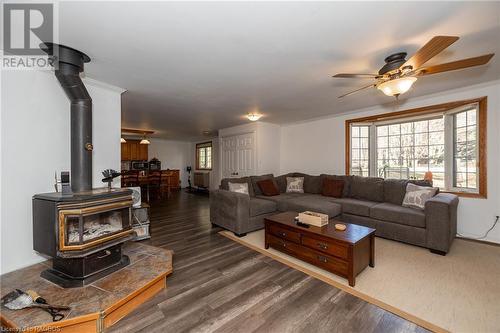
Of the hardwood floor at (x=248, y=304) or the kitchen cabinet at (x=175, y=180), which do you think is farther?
the kitchen cabinet at (x=175, y=180)

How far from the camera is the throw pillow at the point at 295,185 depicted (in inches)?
189

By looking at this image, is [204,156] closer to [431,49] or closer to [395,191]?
[395,191]

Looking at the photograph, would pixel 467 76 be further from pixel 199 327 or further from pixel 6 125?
pixel 6 125

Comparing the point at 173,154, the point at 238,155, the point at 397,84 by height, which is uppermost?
the point at 397,84

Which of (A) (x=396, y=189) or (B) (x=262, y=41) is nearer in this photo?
(B) (x=262, y=41)

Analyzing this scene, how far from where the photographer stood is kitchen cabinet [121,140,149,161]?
8.15 metres

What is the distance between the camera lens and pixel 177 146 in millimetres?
9844

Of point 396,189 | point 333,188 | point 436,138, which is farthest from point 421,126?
point 333,188

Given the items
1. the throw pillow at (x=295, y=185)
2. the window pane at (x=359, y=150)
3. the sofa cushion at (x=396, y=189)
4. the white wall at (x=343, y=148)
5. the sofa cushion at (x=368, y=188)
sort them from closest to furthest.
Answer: the white wall at (x=343, y=148) < the sofa cushion at (x=396, y=189) < the sofa cushion at (x=368, y=188) < the window pane at (x=359, y=150) < the throw pillow at (x=295, y=185)

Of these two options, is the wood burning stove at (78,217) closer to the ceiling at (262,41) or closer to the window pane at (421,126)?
the ceiling at (262,41)

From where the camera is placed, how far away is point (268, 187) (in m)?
4.50

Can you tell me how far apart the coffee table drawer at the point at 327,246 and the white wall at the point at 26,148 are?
3.00 metres

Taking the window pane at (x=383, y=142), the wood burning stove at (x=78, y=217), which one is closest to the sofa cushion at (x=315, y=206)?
the window pane at (x=383, y=142)

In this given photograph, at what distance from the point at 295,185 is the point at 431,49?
11.6ft
